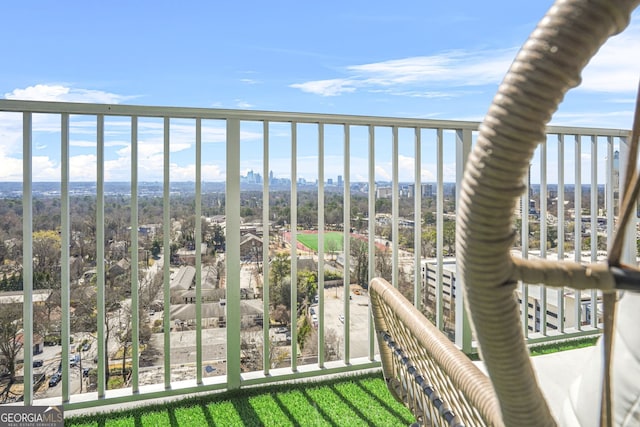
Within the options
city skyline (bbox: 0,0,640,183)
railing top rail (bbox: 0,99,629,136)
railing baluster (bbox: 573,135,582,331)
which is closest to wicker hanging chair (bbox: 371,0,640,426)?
railing top rail (bbox: 0,99,629,136)

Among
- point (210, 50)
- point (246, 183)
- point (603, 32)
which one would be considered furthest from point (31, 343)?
point (210, 50)

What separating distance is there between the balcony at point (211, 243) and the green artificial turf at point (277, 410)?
0.08 metres

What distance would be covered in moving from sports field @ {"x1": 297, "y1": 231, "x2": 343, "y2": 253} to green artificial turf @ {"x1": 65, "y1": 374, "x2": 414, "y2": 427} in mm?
746

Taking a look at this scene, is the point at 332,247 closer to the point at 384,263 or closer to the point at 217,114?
the point at 384,263

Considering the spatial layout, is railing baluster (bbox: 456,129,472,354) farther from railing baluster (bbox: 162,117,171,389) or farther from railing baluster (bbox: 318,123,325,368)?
railing baluster (bbox: 162,117,171,389)

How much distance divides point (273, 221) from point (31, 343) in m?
1.26

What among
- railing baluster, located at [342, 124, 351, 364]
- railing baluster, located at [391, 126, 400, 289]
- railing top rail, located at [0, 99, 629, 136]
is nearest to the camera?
railing top rail, located at [0, 99, 629, 136]

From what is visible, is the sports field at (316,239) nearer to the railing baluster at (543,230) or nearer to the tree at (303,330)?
the tree at (303,330)

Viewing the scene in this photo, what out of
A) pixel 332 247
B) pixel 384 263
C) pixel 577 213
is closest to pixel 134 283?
pixel 332 247

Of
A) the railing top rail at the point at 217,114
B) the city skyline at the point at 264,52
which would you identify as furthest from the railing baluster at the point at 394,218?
the city skyline at the point at 264,52

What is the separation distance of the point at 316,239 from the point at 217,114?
85 centimetres

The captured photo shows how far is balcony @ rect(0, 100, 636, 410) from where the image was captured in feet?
6.41

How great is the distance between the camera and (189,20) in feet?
29.2

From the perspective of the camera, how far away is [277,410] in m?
1.99
